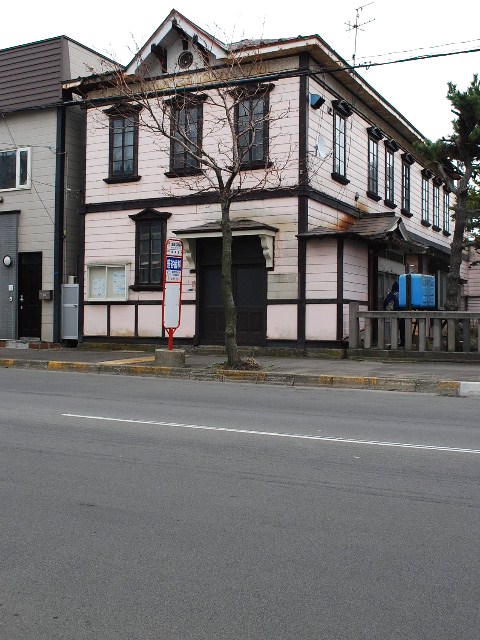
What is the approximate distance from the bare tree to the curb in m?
4.51

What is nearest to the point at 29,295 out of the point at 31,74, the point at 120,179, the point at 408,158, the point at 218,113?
the point at 120,179

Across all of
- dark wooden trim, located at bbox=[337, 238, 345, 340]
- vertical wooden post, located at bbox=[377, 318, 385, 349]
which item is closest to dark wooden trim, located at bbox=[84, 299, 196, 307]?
dark wooden trim, located at bbox=[337, 238, 345, 340]

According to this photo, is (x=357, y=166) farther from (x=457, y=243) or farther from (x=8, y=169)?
(x=8, y=169)

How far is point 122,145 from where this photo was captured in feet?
65.4

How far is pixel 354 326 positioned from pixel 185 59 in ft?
27.7

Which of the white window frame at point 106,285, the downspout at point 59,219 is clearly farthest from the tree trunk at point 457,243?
the downspout at point 59,219

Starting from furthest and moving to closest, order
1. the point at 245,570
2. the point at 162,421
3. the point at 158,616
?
the point at 162,421
the point at 245,570
the point at 158,616

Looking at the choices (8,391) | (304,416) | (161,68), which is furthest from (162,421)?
(161,68)

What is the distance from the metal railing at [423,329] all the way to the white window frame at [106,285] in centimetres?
659

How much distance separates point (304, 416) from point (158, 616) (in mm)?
6088

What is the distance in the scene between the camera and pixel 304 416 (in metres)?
9.45

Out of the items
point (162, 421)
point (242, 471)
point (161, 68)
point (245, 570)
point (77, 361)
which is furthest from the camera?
point (161, 68)

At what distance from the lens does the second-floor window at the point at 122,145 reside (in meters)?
19.7

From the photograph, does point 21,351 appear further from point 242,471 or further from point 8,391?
point 242,471
